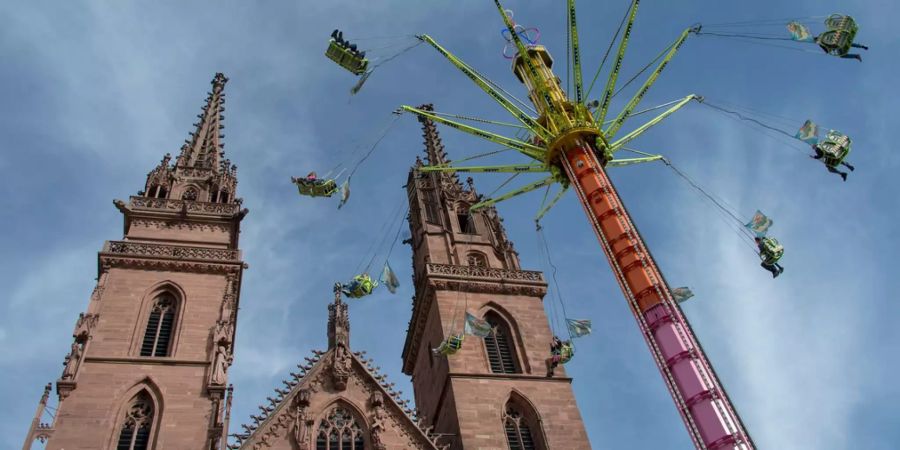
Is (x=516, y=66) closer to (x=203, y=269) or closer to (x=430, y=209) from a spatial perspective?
(x=430, y=209)

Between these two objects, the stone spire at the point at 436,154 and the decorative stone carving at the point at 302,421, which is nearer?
the decorative stone carving at the point at 302,421

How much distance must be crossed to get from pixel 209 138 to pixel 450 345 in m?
19.9

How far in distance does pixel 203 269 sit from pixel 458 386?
1033 centimetres

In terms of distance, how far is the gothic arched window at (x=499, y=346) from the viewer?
29.0m

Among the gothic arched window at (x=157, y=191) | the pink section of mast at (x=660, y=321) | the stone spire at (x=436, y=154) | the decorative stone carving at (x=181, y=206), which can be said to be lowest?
the pink section of mast at (x=660, y=321)

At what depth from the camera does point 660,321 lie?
20.8 m

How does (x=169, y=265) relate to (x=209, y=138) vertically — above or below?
below

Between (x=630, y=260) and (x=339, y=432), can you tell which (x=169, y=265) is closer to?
(x=339, y=432)

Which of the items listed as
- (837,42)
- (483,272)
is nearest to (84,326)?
(483,272)

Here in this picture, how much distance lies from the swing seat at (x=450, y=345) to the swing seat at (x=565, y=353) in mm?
3977

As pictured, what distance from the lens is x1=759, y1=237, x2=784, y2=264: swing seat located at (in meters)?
24.1

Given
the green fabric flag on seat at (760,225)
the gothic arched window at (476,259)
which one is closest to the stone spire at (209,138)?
the gothic arched window at (476,259)

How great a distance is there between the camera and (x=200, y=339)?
2636 centimetres

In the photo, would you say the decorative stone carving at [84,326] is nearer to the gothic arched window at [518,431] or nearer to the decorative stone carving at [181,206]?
the decorative stone carving at [181,206]
